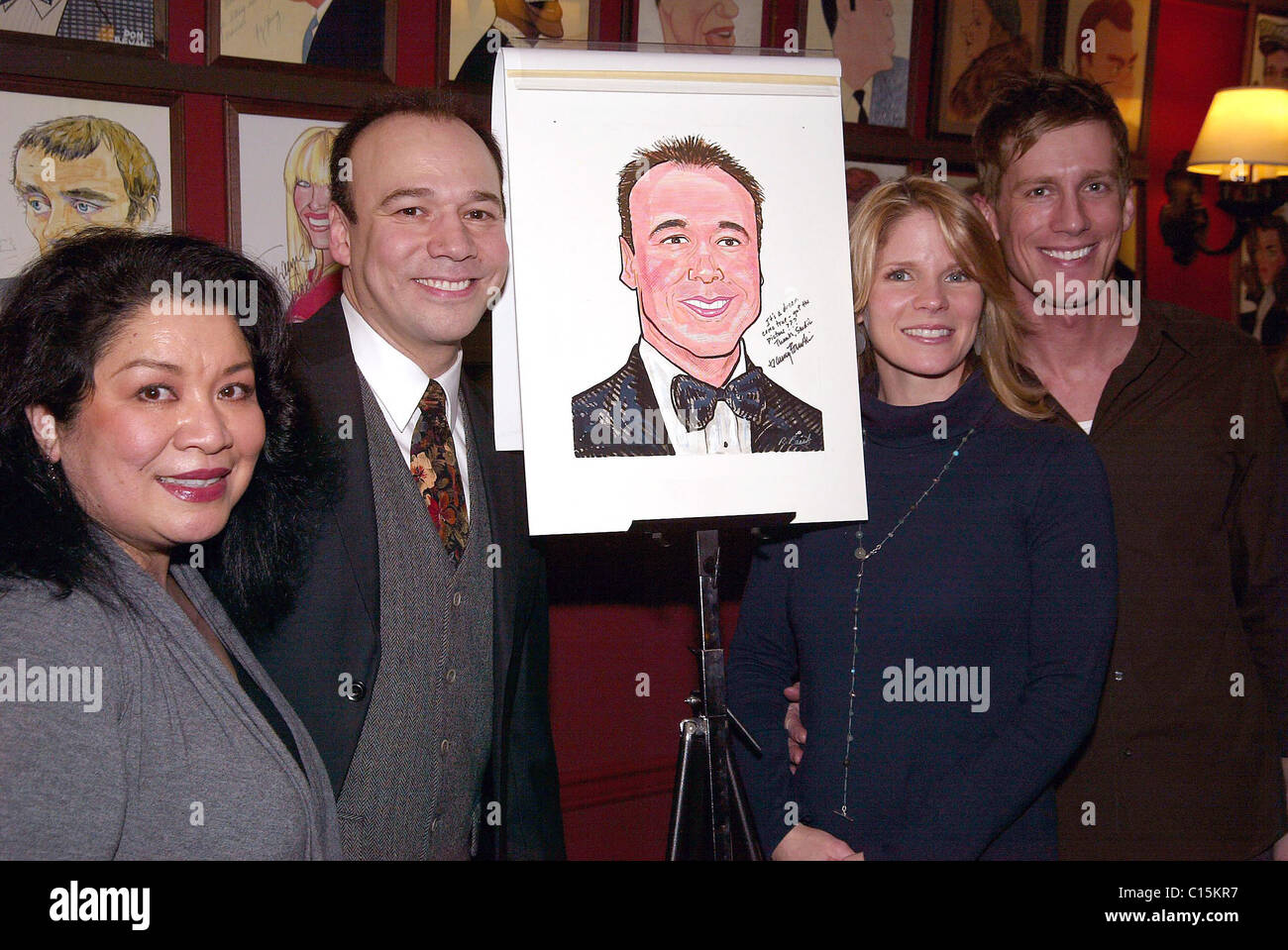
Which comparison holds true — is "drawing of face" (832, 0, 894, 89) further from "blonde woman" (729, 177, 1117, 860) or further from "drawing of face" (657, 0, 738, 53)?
"blonde woman" (729, 177, 1117, 860)

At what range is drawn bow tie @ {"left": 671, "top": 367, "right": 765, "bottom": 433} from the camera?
6.55 feet

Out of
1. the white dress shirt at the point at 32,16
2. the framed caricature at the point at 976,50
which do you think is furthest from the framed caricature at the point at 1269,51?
the white dress shirt at the point at 32,16

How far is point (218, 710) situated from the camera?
1.67m

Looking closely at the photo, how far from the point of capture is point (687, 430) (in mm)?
1991

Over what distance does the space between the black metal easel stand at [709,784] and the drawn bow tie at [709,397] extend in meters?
0.21

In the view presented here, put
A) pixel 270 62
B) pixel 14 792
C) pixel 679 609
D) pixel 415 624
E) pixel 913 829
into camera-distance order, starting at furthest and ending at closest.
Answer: pixel 679 609 → pixel 270 62 → pixel 415 624 → pixel 913 829 → pixel 14 792

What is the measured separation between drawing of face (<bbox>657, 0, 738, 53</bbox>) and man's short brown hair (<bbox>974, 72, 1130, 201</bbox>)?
1479 mm

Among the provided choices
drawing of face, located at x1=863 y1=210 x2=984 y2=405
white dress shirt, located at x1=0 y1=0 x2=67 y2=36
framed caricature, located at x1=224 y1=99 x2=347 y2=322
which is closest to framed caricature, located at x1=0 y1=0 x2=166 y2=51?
white dress shirt, located at x1=0 y1=0 x2=67 y2=36

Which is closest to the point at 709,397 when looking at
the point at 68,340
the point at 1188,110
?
the point at 68,340

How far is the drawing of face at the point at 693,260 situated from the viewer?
200 cm

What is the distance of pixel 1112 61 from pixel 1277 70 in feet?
3.58

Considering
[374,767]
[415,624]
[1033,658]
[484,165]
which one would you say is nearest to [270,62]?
[484,165]
